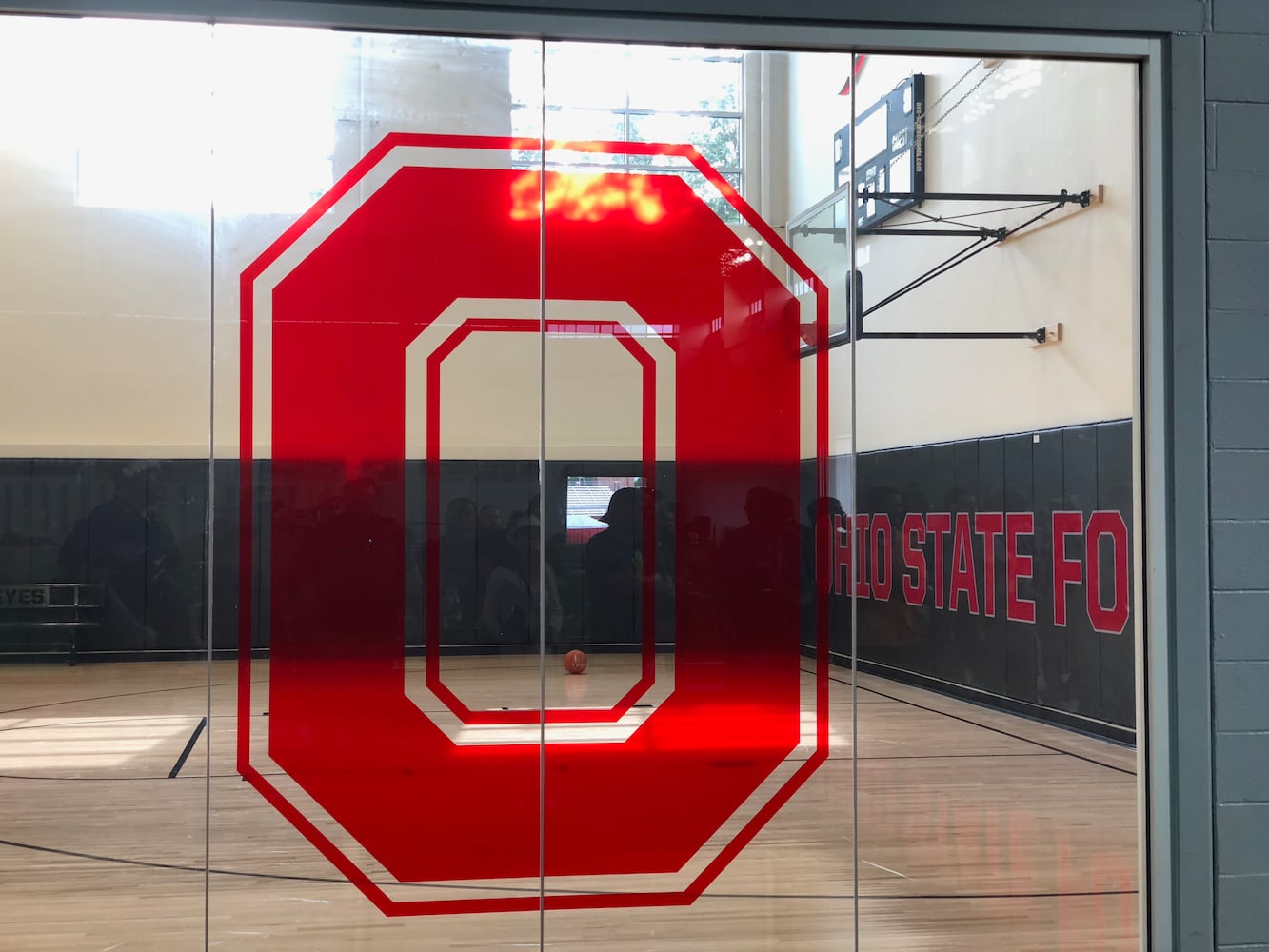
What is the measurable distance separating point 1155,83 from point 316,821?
2386 millimetres

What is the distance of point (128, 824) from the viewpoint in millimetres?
2350

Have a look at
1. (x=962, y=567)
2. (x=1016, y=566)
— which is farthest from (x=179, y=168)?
(x=1016, y=566)

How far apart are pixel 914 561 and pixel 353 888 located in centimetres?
146

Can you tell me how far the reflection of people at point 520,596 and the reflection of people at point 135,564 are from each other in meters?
0.65

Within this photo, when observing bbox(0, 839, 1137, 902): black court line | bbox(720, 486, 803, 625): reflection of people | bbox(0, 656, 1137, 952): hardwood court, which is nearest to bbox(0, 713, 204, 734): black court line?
bbox(0, 656, 1137, 952): hardwood court

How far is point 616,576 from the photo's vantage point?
7.70 feet

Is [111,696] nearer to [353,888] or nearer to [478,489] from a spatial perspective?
[353,888]

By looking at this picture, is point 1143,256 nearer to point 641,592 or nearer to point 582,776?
point 641,592

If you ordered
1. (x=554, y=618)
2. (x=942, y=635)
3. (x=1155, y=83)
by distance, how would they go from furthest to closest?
1. (x=942, y=635)
2. (x=554, y=618)
3. (x=1155, y=83)

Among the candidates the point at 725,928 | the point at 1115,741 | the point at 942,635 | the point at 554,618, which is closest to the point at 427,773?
the point at 554,618

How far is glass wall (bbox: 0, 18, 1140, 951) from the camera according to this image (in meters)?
2.22

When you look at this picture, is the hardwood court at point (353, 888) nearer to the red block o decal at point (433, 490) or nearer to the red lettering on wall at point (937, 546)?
the red block o decal at point (433, 490)

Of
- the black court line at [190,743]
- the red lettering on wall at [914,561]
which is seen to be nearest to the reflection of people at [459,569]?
Answer: the black court line at [190,743]

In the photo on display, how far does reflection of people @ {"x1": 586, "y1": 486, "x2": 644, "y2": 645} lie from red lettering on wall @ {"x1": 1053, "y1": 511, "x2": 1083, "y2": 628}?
3.53 ft
